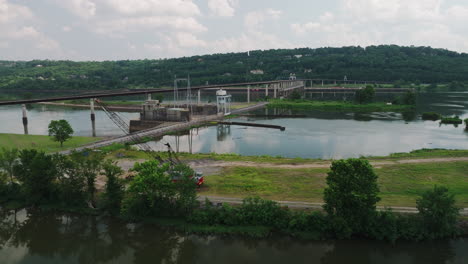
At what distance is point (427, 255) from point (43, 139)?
39798 mm

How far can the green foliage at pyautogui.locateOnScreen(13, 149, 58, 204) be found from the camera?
1972 centimetres

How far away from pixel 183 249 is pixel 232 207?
3.64 m

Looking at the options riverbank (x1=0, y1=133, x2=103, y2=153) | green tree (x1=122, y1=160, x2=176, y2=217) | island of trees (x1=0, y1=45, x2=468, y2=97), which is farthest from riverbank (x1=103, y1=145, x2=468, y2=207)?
island of trees (x1=0, y1=45, x2=468, y2=97)

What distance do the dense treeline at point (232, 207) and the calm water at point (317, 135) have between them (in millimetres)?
17226

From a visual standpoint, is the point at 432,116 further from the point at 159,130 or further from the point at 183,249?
the point at 183,249

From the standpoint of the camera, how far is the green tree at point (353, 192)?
15.9m

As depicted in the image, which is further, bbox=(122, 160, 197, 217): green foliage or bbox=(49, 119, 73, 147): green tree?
bbox=(49, 119, 73, 147): green tree

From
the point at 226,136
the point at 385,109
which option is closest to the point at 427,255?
the point at 226,136

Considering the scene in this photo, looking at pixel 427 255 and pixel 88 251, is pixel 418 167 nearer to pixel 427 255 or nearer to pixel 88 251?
pixel 427 255

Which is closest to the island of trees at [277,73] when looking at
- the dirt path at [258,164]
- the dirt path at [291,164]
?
the dirt path at [258,164]

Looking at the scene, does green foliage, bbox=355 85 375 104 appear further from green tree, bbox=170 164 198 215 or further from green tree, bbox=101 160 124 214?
green tree, bbox=101 160 124 214

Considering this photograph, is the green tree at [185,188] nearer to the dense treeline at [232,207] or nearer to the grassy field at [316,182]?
the dense treeline at [232,207]

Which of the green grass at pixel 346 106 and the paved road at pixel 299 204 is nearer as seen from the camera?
the paved road at pixel 299 204

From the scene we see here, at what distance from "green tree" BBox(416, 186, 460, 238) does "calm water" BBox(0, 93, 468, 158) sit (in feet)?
56.0
